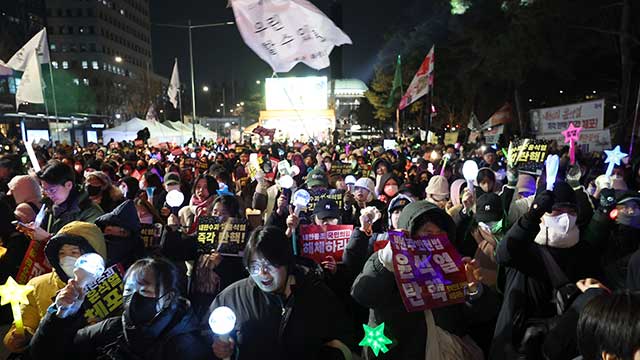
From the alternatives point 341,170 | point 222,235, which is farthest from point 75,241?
point 341,170

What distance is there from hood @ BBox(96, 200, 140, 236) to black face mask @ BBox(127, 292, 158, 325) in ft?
5.09

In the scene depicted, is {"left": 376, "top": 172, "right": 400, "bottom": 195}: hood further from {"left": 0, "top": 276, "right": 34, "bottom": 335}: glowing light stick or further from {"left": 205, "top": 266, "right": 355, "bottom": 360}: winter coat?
{"left": 0, "top": 276, "right": 34, "bottom": 335}: glowing light stick

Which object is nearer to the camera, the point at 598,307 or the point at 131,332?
the point at 598,307

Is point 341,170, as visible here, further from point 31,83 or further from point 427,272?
point 31,83

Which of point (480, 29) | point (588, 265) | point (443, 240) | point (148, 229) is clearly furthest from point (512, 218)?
point (480, 29)

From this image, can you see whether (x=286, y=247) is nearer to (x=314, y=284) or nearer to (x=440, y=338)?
(x=314, y=284)

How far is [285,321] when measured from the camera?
262cm

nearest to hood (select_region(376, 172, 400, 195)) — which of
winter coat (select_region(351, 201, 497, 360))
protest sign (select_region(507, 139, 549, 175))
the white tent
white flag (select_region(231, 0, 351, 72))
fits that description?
protest sign (select_region(507, 139, 549, 175))

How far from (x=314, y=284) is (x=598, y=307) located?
1.49 metres

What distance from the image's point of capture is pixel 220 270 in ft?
12.8

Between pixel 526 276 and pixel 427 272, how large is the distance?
959mm

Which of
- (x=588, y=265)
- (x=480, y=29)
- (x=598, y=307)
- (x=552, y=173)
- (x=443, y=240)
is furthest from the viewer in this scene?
(x=480, y=29)

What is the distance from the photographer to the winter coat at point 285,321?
2607 millimetres

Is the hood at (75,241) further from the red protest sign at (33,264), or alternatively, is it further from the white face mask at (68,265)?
the red protest sign at (33,264)
